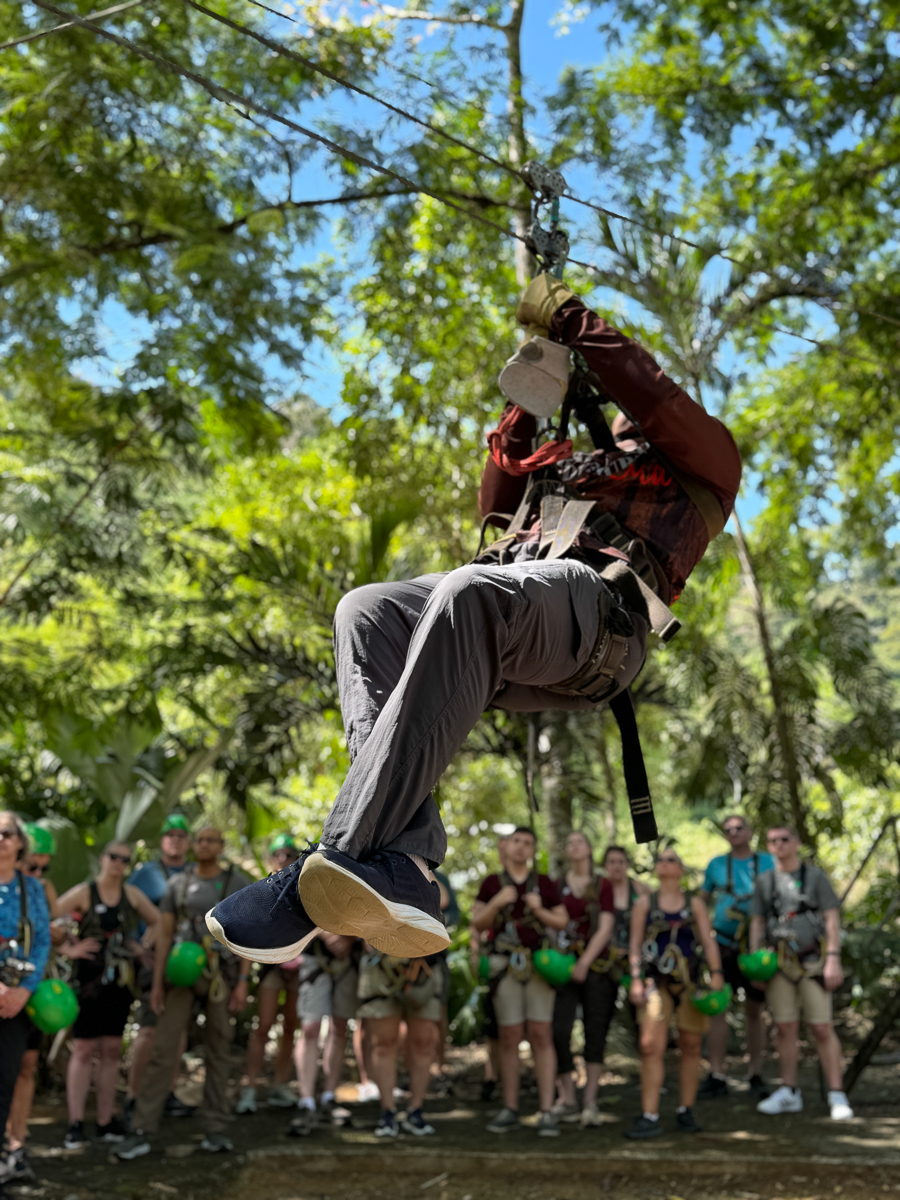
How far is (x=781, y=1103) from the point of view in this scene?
642cm

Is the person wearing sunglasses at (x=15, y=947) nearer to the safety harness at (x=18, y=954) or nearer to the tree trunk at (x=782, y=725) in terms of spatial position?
the safety harness at (x=18, y=954)

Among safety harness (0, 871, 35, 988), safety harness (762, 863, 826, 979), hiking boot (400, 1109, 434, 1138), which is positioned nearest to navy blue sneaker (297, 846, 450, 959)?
safety harness (0, 871, 35, 988)

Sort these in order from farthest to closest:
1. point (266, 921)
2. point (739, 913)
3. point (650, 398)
Answer: 1. point (739, 913)
2. point (650, 398)
3. point (266, 921)

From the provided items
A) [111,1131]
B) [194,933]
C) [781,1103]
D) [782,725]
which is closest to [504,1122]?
[781,1103]

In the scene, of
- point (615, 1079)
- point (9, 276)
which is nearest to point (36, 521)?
point (9, 276)

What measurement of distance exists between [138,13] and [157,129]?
754mm

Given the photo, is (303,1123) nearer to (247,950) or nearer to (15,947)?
(15,947)

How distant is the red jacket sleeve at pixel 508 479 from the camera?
3285 millimetres

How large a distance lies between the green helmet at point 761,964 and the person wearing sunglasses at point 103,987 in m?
3.45

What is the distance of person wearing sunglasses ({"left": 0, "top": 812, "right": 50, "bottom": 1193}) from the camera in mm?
4816

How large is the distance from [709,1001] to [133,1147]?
3202mm

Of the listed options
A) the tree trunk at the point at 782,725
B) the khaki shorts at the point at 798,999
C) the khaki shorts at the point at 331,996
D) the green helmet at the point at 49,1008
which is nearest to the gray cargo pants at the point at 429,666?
the green helmet at the point at 49,1008

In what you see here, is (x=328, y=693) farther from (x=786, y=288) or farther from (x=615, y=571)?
(x=615, y=571)

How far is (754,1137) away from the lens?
5.94m
